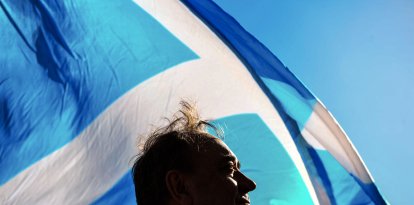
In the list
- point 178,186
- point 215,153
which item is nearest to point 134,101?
point 215,153

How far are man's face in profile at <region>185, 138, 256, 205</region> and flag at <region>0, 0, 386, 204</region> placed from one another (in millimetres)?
1513

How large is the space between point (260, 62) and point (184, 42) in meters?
0.80

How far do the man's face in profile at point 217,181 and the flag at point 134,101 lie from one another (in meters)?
1.51

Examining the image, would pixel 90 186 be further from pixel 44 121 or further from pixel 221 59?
pixel 221 59

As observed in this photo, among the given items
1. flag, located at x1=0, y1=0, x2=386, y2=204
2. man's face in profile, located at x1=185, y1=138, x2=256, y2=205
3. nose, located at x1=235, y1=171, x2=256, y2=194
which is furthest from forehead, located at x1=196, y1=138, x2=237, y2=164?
flag, located at x1=0, y1=0, x2=386, y2=204

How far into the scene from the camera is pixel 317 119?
5.43 meters

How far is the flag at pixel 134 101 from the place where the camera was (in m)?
3.76

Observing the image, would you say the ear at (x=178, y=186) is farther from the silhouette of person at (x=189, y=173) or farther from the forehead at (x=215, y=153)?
the forehead at (x=215, y=153)

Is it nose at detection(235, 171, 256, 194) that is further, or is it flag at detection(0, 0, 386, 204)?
flag at detection(0, 0, 386, 204)

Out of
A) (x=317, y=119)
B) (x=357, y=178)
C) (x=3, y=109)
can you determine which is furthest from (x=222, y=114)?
(x=3, y=109)

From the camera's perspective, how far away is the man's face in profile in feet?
7.99

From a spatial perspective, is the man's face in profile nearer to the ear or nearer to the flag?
the ear

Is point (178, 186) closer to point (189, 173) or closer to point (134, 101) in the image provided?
point (189, 173)

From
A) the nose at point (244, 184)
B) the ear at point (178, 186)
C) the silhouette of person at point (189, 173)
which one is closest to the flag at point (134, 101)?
the silhouette of person at point (189, 173)
